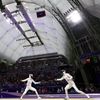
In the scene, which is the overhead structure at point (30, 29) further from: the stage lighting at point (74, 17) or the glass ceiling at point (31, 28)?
the stage lighting at point (74, 17)

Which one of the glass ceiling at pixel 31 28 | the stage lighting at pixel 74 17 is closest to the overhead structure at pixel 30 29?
the glass ceiling at pixel 31 28

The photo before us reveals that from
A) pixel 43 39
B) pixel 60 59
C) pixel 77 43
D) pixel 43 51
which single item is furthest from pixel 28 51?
pixel 77 43

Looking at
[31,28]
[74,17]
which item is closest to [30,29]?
[31,28]

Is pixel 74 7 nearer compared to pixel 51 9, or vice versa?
pixel 74 7

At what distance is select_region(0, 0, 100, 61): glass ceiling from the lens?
22.5m

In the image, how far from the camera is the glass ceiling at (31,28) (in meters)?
22.5

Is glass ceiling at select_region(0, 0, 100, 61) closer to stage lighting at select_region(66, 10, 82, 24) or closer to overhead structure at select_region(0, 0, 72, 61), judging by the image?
overhead structure at select_region(0, 0, 72, 61)

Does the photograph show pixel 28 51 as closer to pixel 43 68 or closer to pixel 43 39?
pixel 43 39

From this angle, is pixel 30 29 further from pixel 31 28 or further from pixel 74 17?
pixel 74 17

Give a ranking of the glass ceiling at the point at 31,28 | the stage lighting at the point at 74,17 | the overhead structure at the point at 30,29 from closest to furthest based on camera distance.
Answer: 1. the stage lighting at the point at 74,17
2. the glass ceiling at the point at 31,28
3. the overhead structure at the point at 30,29

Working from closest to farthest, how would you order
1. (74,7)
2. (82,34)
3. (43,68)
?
1. (74,7)
2. (82,34)
3. (43,68)

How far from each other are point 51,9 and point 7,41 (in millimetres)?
10932

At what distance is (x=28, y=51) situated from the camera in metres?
36.9

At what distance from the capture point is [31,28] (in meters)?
28.8
